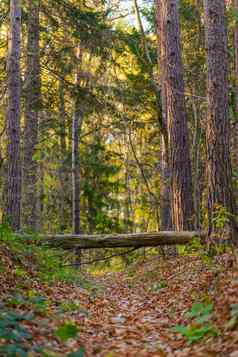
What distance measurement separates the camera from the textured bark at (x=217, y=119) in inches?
352

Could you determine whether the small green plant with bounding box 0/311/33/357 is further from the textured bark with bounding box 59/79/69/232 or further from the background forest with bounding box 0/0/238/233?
the textured bark with bounding box 59/79/69/232

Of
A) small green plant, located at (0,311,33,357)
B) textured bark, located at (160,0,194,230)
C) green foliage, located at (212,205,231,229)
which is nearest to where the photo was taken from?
small green plant, located at (0,311,33,357)

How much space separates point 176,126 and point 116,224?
36.6ft

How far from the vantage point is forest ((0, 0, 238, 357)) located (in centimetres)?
559

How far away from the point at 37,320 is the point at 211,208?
4336mm

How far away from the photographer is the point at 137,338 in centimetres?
595

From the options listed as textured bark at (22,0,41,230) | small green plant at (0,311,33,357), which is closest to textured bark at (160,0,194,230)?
textured bark at (22,0,41,230)

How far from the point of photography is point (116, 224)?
22.2 metres

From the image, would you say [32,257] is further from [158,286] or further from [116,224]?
[116,224]

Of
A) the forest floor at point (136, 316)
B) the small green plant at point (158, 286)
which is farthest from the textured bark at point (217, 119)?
the small green plant at point (158, 286)

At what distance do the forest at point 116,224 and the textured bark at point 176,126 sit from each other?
26 millimetres

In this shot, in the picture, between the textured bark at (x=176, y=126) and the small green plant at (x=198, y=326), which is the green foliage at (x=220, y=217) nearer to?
the small green plant at (x=198, y=326)

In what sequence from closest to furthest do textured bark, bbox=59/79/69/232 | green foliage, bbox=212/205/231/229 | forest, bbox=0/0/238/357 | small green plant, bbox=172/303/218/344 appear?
small green plant, bbox=172/303/218/344 < forest, bbox=0/0/238/357 < green foliage, bbox=212/205/231/229 < textured bark, bbox=59/79/69/232

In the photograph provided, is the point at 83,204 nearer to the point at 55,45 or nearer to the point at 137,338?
the point at 55,45
